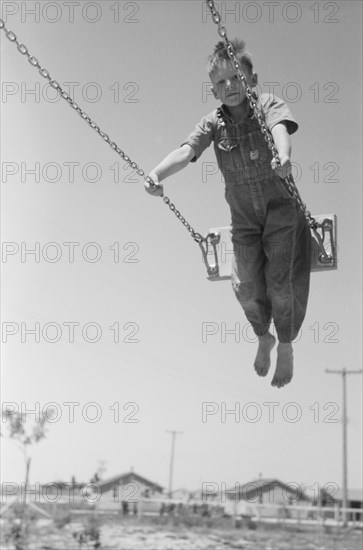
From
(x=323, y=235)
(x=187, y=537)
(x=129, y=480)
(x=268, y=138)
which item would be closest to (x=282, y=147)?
(x=268, y=138)

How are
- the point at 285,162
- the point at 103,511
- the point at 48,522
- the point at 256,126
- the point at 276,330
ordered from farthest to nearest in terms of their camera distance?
the point at 103,511
the point at 48,522
the point at 276,330
the point at 256,126
the point at 285,162

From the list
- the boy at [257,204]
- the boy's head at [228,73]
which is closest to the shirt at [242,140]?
the boy at [257,204]

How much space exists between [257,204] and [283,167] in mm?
357

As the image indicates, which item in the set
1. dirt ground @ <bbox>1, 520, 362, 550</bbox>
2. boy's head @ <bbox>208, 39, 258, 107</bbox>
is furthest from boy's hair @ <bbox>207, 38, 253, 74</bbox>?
dirt ground @ <bbox>1, 520, 362, 550</bbox>

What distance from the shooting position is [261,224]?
2.78m

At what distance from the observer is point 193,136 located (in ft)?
9.00

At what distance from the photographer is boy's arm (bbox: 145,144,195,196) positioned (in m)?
2.51

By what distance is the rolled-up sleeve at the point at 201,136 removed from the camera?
2.73 metres

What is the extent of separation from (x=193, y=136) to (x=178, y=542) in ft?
67.8

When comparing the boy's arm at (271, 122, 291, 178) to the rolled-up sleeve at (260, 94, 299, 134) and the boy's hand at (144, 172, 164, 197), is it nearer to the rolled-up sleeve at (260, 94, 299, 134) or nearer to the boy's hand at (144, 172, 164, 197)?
the rolled-up sleeve at (260, 94, 299, 134)

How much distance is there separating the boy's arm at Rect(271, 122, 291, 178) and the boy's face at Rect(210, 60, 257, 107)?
0.17m

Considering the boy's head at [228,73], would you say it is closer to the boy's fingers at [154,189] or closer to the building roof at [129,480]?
the boy's fingers at [154,189]

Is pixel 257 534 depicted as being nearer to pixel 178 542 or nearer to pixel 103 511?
pixel 178 542

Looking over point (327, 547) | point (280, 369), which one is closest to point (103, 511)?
point (327, 547)
